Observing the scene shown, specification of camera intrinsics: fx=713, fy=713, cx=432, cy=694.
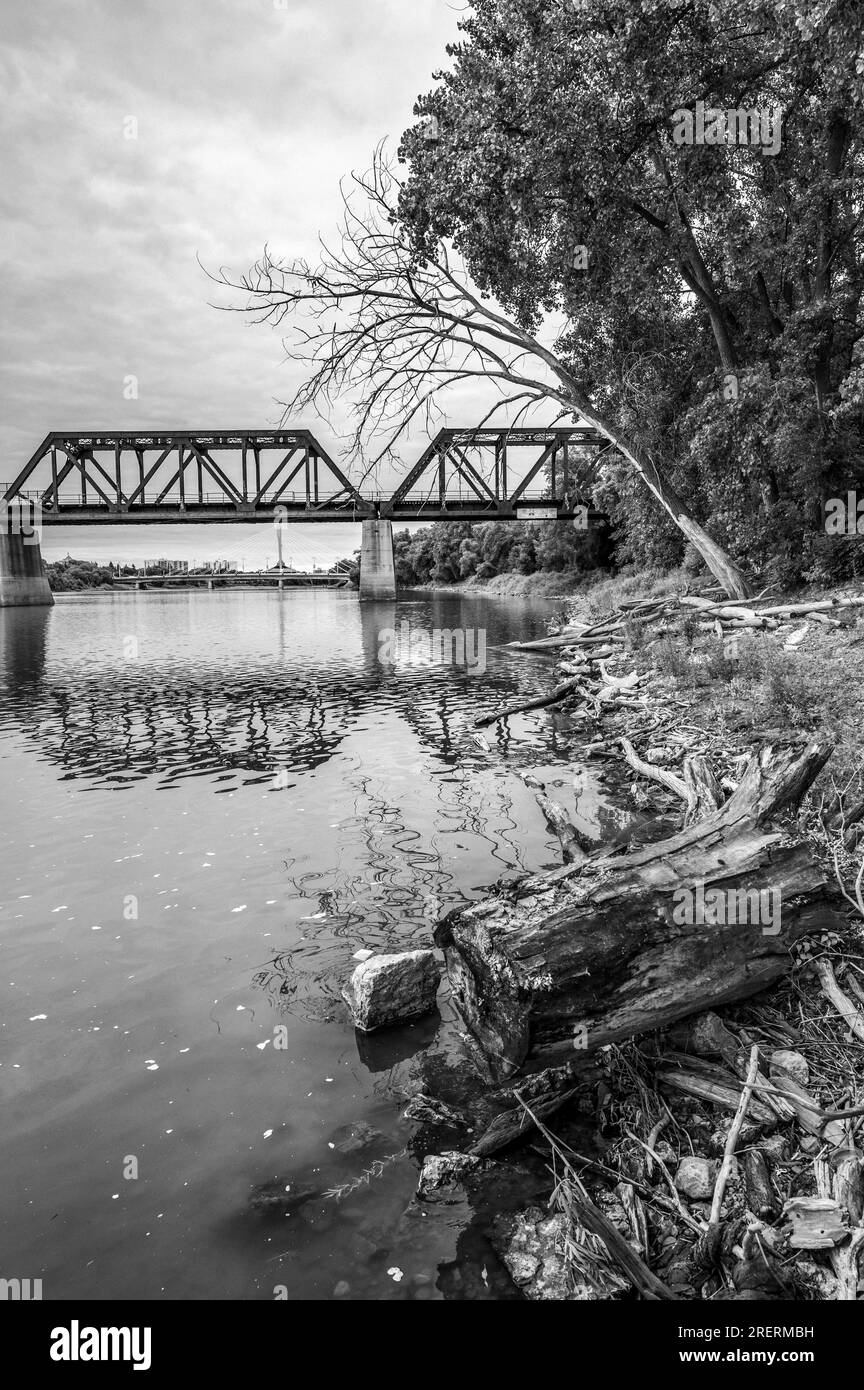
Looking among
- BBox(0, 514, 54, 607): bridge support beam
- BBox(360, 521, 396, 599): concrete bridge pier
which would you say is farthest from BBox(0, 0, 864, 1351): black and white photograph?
BBox(0, 514, 54, 607): bridge support beam

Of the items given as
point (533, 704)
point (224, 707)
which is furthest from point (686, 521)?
point (224, 707)

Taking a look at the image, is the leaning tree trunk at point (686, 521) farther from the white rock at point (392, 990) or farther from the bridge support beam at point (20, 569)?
the bridge support beam at point (20, 569)

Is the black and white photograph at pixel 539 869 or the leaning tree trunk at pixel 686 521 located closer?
the black and white photograph at pixel 539 869

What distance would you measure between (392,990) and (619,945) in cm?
209

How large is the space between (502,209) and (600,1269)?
23.7 meters

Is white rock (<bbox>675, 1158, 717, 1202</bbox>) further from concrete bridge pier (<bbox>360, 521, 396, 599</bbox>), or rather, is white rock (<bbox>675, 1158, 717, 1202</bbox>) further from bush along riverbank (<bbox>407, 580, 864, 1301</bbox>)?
concrete bridge pier (<bbox>360, 521, 396, 599</bbox>)

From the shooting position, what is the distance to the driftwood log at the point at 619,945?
15.4ft

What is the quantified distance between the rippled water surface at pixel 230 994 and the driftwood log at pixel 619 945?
41.1 inches

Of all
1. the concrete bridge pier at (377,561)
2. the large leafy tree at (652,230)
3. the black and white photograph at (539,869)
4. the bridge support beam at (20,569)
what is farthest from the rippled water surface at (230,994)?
the bridge support beam at (20,569)

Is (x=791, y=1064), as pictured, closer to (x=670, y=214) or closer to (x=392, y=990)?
(x=392, y=990)

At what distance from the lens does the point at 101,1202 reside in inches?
169

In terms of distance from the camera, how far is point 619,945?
4.88m

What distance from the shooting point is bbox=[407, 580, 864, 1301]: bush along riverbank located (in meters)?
3.69
